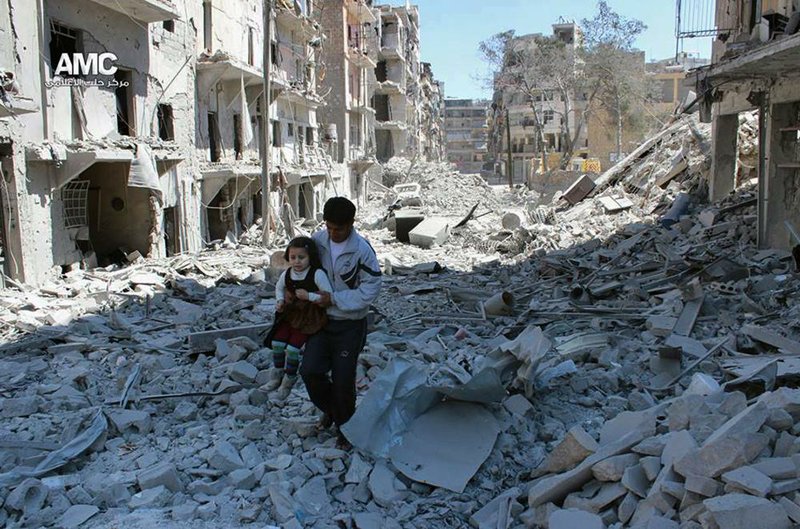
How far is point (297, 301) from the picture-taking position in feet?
15.8

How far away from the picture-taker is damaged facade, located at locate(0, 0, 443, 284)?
13.9 metres

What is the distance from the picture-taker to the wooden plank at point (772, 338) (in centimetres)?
688

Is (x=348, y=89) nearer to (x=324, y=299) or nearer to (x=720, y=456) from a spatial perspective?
(x=324, y=299)

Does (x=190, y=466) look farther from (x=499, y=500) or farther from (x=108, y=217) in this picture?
(x=108, y=217)

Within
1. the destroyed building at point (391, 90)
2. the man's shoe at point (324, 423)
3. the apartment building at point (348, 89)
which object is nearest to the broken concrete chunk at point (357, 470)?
the man's shoe at point (324, 423)

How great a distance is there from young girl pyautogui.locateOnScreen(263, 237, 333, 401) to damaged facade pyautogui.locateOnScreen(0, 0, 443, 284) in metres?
9.47

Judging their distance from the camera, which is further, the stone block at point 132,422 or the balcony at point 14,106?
the balcony at point 14,106

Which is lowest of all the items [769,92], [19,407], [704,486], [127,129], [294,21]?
[19,407]

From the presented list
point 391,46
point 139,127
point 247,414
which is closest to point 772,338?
point 247,414

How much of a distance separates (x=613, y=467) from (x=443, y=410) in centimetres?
145

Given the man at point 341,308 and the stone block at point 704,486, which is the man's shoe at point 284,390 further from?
the stone block at point 704,486

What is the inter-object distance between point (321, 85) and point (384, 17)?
19120 millimetres

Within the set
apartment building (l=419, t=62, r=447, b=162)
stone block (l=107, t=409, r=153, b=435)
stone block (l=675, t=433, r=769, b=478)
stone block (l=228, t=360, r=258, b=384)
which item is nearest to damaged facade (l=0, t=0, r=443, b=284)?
stone block (l=228, t=360, r=258, b=384)

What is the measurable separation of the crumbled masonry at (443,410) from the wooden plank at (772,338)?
3 centimetres
